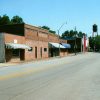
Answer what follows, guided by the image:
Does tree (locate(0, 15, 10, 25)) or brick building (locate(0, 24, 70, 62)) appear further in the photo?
tree (locate(0, 15, 10, 25))

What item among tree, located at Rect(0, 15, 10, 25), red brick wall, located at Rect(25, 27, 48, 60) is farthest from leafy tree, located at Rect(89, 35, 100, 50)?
red brick wall, located at Rect(25, 27, 48, 60)

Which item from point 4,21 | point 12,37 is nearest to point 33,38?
point 12,37

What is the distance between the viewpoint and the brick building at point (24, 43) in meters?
47.2

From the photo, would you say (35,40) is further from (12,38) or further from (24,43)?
(12,38)

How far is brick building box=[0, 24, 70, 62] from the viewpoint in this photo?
155 ft

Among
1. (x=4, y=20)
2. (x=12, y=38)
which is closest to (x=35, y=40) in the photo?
(x=12, y=38)

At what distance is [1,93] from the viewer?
40.4 ft

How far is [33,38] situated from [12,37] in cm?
1222

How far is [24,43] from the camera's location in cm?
5594

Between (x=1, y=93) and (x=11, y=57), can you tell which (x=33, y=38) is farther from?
(x=1, y=93)

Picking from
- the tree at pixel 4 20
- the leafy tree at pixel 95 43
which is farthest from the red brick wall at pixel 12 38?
the leafy tree at pixel 95 43

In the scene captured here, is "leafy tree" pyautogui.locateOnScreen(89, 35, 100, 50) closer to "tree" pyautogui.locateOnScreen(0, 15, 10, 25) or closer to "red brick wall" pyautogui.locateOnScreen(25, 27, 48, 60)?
"tree" pyautogui.locateOnScreen(0, 15, 10, 25)

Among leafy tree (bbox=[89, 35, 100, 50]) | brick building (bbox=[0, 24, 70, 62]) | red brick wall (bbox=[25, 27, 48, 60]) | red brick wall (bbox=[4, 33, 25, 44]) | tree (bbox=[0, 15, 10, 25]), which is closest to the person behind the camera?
brick building (bbox=[0, 24, 70, 62])

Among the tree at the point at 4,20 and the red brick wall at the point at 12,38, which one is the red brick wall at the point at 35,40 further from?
the tree at the point at 4,20
